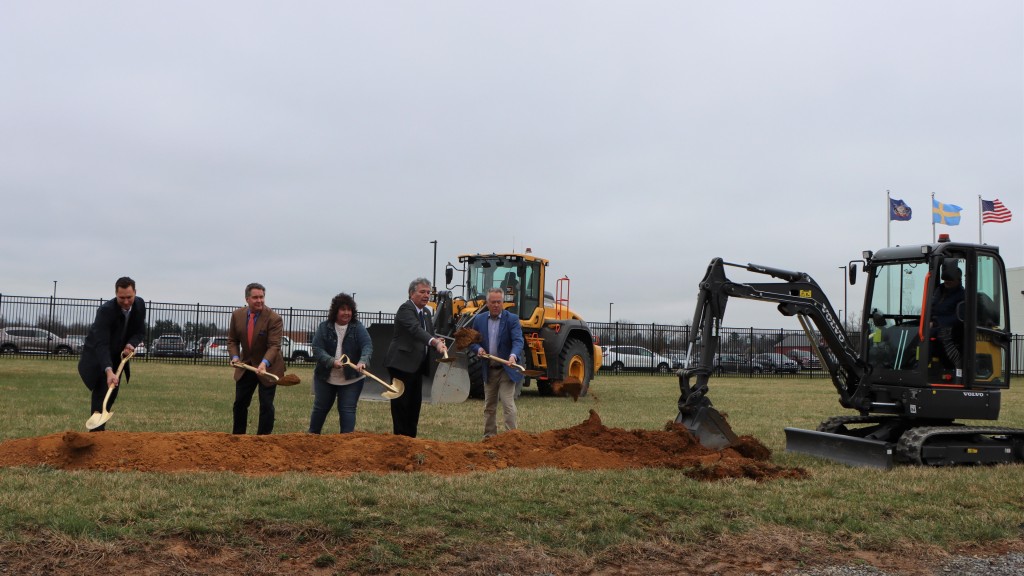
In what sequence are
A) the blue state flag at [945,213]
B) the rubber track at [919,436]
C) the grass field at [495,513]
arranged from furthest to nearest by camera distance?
the blue state flag at [945,213], the rubber track at [919,436], the grass field at [495,513]

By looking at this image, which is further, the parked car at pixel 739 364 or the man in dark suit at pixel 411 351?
the parked car at pixel 739 364

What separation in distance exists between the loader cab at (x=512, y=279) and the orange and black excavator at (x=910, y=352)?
27.3 ft

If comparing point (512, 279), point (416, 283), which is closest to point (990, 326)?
point (416, 283)

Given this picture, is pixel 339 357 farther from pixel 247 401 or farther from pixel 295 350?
pixel 295 350

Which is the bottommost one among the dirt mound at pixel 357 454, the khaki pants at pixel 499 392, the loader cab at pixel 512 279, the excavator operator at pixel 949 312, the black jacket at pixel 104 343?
the dirt mound at pixel 357 454

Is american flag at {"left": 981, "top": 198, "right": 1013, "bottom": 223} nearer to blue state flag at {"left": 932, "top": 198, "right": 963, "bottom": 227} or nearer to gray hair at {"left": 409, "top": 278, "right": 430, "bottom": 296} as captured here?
blue state flag at {"left": 932, "top": 198, "right": 963, "bottom": 227}

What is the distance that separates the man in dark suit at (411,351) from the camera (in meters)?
8.58

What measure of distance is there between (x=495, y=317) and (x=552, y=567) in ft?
15.7

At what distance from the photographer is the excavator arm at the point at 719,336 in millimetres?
8586

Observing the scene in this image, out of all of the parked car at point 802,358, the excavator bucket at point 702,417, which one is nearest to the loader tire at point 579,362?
the excavator bucket at point 702,417

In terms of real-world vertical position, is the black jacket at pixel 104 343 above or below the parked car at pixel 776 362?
above

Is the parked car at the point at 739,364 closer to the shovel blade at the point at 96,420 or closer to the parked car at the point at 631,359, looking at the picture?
the parked car at the point at 631,359

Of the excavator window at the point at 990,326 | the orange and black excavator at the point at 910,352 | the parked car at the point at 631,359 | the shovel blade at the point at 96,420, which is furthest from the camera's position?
the parked car at the point at 631,359

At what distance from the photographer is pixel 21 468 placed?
639cm
